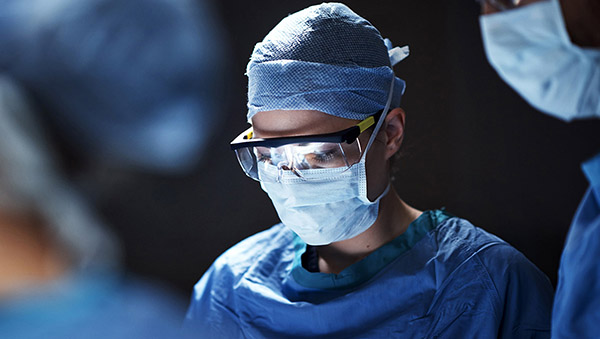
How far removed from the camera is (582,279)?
1.04m

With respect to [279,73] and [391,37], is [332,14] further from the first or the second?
[391,37]

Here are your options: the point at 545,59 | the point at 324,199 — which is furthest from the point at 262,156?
the point at 545,59

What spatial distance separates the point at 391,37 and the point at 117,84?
128 cm

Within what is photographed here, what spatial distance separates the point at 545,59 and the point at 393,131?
639 millimetres

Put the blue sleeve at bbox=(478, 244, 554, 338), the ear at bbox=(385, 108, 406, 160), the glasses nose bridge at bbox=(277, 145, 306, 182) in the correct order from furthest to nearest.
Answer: the ear at bbox=(385, 108, 406, 160) < the glasses nose bridge at bbox=(277, 145, 306, 182) < the blue sleeve at bbox=(478, 244, 554, 338)

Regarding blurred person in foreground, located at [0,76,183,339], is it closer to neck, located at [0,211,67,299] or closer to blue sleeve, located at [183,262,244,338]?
neck, located at [0,211,67,299]

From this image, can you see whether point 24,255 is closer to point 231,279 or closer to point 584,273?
point 584,273

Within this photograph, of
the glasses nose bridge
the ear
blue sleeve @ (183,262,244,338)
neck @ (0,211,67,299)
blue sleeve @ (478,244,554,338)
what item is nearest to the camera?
neck @ (0,211,67,299)

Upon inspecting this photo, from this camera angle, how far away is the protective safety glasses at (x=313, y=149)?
4.66 feet

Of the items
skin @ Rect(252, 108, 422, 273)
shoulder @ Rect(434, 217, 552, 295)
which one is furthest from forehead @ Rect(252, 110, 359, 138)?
shoulder @ Rect(434, 217, 552, 295)

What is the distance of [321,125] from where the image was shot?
1.48 meters

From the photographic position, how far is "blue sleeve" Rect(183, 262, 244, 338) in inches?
67.7

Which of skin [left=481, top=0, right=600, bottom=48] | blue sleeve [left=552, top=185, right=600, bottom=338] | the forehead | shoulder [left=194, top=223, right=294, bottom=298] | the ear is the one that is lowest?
shoulder [left=194, top=223, right=294, bottom=298]

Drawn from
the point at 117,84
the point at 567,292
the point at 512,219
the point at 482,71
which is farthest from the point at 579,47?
the point at 512,219
